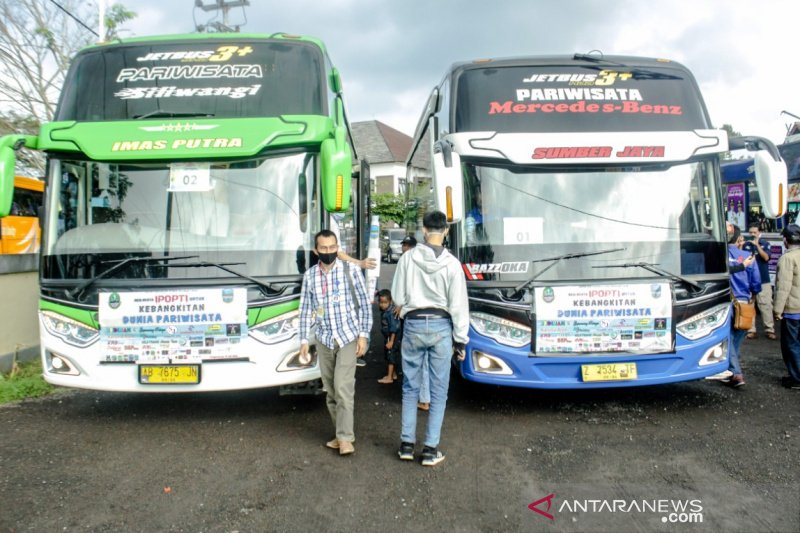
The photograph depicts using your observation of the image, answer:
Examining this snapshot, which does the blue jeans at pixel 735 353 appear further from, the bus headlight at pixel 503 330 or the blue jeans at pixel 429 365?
the blue jeans at pixel 429 365

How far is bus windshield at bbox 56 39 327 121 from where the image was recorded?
577 centimetres

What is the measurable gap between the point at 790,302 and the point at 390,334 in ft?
14.1

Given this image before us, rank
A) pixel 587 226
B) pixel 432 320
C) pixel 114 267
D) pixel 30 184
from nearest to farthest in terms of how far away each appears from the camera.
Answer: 1. pixel 432 320
2. pixel 114 267
3. pixel 587 226
4. pixel 30 184

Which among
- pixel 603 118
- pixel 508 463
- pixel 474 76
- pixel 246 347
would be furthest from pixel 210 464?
pixel 603 118

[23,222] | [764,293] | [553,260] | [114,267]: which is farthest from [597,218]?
[23,222]

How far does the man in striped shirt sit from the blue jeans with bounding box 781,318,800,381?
186 inches

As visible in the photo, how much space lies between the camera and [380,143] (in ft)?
166

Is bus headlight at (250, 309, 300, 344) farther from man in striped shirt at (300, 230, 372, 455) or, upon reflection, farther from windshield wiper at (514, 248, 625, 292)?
windshield wiper at (514, 248, 625, 292)

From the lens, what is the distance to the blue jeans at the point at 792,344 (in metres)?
6.76

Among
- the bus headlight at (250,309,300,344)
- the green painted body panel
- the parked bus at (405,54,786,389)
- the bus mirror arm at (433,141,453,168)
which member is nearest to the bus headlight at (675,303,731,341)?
the parked bus at (405,54,786,389)

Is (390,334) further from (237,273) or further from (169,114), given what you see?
(169,114)

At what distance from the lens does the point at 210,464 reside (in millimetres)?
4887

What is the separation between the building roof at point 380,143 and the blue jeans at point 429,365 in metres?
43.5

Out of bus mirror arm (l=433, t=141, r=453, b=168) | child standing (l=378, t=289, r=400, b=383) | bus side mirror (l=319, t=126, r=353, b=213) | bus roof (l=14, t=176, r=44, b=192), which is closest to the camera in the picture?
bus side mirror (l=319, t=126, r=353, b=213)
